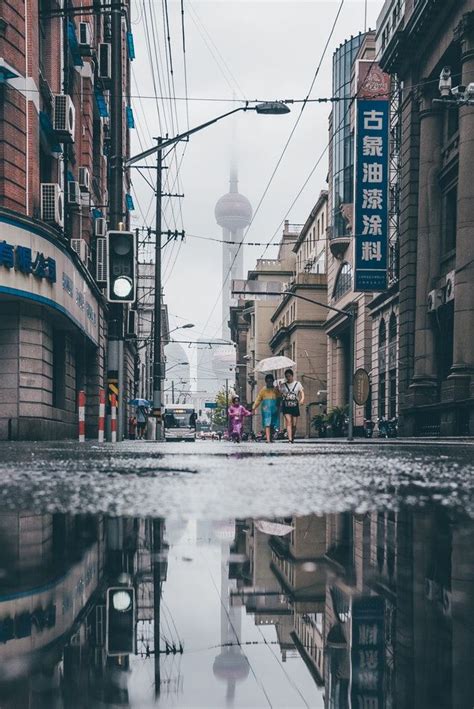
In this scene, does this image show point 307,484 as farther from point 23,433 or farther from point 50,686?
point 23,433

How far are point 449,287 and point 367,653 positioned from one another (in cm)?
2703

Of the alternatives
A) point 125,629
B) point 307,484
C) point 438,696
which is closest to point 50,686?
point 125,629

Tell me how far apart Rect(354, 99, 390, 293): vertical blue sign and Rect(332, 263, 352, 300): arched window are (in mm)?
16290

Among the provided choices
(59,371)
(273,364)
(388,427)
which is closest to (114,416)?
(59,371)

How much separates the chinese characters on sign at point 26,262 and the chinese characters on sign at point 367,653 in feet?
62.8

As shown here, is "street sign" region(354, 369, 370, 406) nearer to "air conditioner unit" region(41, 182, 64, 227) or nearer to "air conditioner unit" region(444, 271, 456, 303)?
"air conditioner unit" region(444, 271, 456, 303)

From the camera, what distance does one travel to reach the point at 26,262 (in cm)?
2019

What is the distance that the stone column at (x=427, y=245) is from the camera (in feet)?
95.0

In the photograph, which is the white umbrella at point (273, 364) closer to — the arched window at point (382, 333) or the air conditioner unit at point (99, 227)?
the air conditioner unit at point (99, 227)

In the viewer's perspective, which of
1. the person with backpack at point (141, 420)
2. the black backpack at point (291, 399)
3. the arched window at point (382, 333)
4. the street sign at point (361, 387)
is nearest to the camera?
the black backpack at point (291, 399)

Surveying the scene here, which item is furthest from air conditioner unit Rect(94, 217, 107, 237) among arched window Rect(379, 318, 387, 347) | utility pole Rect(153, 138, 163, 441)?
arched window Rect(379, 318, 387, 347)

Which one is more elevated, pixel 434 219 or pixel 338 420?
pixel 434 219

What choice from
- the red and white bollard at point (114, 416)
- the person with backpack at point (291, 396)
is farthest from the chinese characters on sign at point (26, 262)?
the person with backpack at point (291, 396)

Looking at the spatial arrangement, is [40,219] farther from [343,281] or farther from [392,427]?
[343,281]
